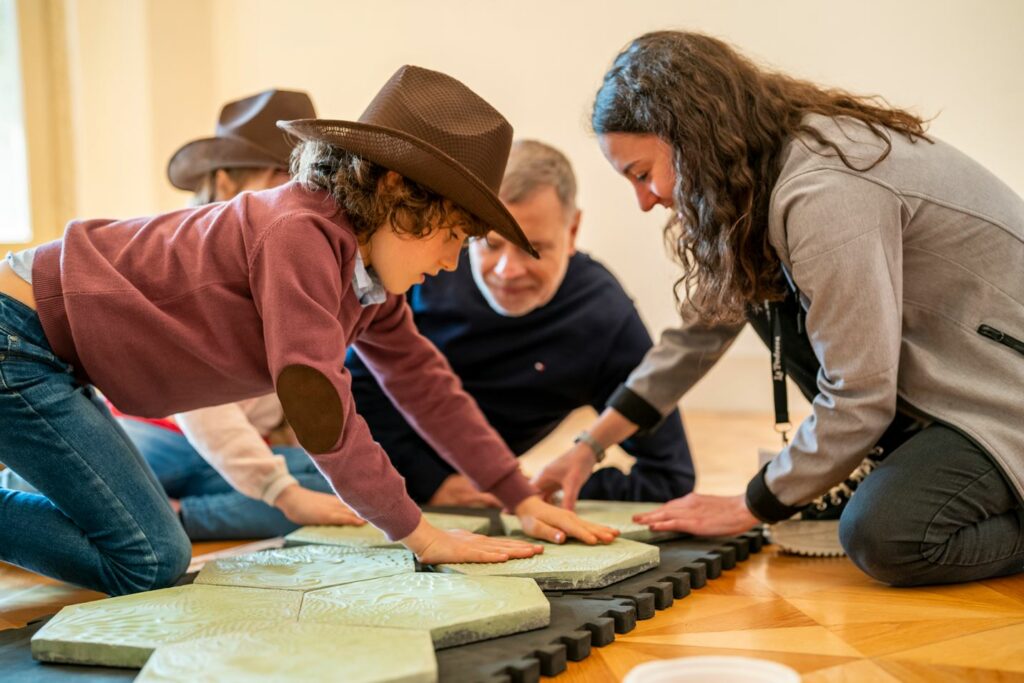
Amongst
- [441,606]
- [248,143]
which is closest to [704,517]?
[441,606]

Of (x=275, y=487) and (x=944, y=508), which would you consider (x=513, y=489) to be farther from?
(x=944, y=508)

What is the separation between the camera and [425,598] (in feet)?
3.98

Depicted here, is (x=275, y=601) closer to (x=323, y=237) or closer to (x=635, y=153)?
(x=323, y=237)

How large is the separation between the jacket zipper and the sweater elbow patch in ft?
3.05

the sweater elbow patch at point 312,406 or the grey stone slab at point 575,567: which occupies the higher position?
the sweater elbow patch at point 312,406

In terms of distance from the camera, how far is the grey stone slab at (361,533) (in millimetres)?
1589

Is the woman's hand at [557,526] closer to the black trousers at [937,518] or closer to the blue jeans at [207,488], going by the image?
the black trousers at [937,518]

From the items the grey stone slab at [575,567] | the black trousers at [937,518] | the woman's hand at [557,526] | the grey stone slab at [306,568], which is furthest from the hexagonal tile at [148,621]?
the black trousers at [937,518]

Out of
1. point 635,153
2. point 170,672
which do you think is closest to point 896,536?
point 635,153

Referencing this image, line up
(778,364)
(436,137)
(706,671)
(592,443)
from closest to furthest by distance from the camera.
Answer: (706,671) → (436,137) → (778,364) → (592,443)

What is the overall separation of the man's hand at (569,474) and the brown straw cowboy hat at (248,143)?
857mm

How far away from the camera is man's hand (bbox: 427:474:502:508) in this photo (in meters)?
1.96

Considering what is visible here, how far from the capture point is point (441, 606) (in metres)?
1.18

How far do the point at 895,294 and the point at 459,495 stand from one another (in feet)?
3.16
